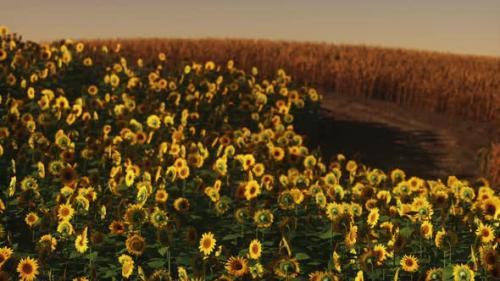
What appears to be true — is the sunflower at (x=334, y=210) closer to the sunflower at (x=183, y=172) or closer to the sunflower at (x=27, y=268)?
the sunflower at (x=183, y=172)

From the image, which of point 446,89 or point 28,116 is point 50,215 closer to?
point 28,116

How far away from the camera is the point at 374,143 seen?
14820 mm

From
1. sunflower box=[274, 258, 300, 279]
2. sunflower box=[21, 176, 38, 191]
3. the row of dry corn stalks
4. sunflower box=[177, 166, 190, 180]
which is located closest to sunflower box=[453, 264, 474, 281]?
sunflower box=[274, 258, 300, 279]

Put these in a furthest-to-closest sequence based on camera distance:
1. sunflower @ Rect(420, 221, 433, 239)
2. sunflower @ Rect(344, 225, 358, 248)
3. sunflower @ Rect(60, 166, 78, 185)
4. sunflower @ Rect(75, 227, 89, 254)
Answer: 1. sunflower @ Rect(60, 166, 78, 185)
2. sunflower @ Rect(420, 221, 433, 239)
3. sunflower @ Rect(75, 227, 89, 254)
4. sunflower @ Rect(344, 225, 358, 248)

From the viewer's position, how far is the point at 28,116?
940 centimetres

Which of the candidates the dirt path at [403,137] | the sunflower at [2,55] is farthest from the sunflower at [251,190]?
the sunflower at [2,55]

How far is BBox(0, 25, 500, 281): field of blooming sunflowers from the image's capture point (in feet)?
16.6

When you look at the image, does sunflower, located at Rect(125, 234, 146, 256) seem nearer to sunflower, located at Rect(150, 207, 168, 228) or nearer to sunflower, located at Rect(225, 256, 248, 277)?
sunflower, located at Rect(150, 207, 168, 228)

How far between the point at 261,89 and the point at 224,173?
6906 mm

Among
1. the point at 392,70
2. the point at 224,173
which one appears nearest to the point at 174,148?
the point at 224,173

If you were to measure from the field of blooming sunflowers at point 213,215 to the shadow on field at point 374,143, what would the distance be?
3.67 m

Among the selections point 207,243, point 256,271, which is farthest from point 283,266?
point 207,243

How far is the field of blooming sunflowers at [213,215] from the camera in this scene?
200 inches

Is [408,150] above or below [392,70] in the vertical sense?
below
